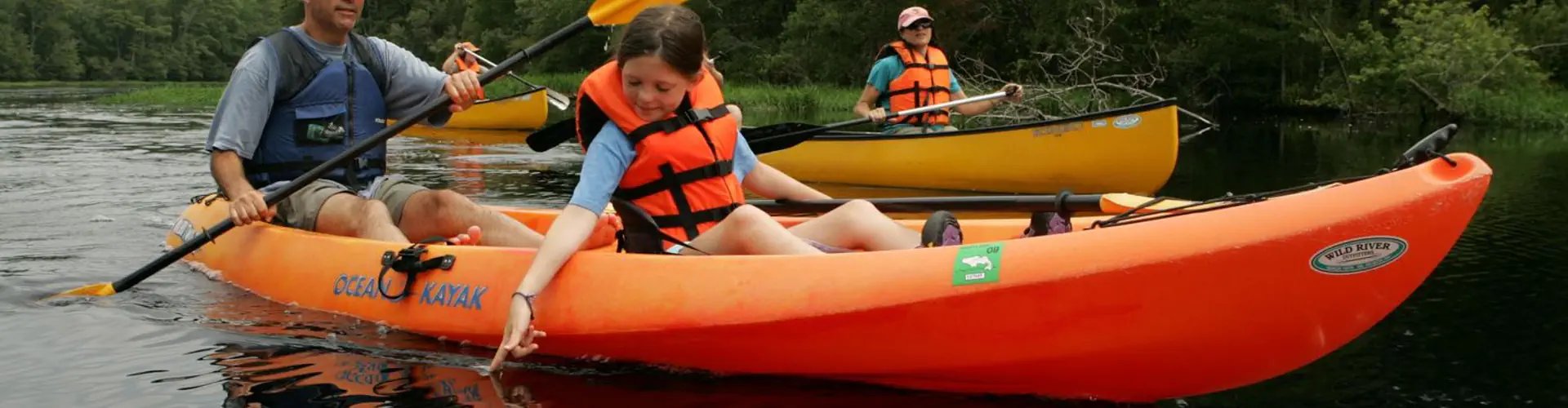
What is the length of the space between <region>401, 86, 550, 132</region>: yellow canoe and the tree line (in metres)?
1.37

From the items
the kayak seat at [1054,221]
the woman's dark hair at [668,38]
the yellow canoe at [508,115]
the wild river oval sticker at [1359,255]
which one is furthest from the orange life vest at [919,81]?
the yellow canoe at [508,115]

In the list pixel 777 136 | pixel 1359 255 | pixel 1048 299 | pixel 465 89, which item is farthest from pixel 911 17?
pixel 1359 255

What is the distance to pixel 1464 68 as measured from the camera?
18.0m

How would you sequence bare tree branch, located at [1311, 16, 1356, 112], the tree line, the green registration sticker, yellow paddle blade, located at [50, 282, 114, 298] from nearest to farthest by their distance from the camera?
the green registration sticker < yellow paddle blade, located at [50, 282, 114, 298] < the tree line < bare tree branch, located at [1311, 16, 1356, 112]

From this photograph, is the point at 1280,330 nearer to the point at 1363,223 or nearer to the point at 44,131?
the point at 1363,223

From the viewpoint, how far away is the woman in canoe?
359 cm

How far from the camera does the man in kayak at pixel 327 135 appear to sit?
4.72m

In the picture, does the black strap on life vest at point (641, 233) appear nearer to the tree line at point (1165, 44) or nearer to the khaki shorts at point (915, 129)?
the tree line at point (1165, 44)

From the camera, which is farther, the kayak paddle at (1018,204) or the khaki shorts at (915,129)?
the khaki shorts at (915,129)

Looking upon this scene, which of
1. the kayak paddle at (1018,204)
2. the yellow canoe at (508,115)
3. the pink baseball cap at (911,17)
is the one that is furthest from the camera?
the yellow canoe at (508,115)

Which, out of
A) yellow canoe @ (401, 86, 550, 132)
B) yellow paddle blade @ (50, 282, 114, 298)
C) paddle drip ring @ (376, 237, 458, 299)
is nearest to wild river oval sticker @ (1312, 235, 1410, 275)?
paddle drip ring @ (376, 237, 458, 299)

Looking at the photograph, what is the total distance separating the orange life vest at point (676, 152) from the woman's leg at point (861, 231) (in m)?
0.27

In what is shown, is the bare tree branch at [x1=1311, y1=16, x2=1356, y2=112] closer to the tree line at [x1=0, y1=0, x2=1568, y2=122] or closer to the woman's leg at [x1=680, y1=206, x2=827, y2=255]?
the tree line at [x1=0, y1=0, x2=1568, y2=122]

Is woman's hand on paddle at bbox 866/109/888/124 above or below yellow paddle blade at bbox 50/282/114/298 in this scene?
below
